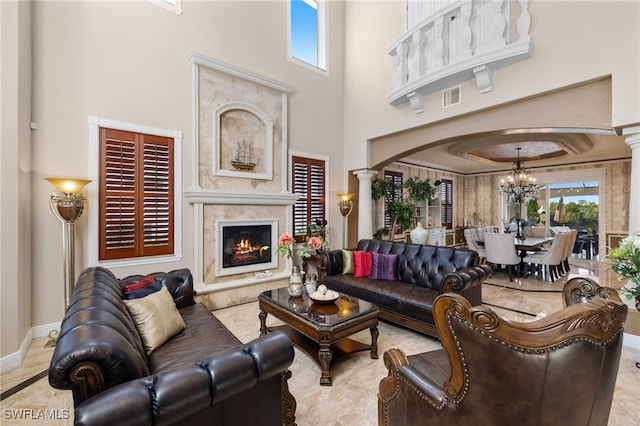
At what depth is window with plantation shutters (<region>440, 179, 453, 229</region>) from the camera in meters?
8.66

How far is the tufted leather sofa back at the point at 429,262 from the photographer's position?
3.31 metres

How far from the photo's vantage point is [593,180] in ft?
23.9

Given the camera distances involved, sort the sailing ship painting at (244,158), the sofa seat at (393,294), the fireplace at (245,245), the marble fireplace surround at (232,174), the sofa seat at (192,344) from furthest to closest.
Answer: the sailing ship painting at (244,158)
the fireplace at (245,245)
the marble fireplace surround at (232,174)
the sofa seat at (393,294)
the sofa seat at (192,344)

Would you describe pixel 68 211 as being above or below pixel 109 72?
below

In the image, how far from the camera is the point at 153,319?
1.89m

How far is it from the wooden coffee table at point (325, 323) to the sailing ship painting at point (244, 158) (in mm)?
2188

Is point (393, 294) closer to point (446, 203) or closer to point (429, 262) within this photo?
point (429, 262)

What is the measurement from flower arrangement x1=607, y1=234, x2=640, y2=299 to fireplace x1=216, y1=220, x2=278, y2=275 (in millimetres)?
3720

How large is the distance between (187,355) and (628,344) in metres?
4.19

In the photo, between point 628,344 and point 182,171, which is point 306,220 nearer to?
point 182,171

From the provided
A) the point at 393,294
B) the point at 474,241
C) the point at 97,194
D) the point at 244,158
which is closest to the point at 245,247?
the point at 244,158

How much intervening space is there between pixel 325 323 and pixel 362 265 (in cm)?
179

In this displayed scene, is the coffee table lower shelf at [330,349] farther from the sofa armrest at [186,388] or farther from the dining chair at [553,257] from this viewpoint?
the dining chair at [553,257]

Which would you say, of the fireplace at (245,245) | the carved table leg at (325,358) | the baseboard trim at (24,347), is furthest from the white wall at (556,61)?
the baseboard trim at (24,347)
